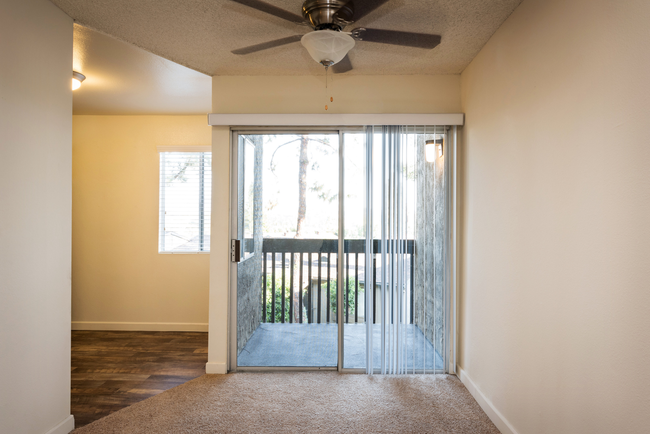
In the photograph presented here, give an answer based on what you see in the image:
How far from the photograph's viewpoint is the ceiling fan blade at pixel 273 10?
194 centimetres

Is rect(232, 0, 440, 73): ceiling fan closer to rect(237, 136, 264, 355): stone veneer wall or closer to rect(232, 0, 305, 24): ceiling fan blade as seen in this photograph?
rect(232, 0, 305, 24): ceiling fan blade

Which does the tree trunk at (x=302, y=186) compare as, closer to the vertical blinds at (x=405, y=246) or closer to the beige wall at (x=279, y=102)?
the beige wall at (x=279, y=102)

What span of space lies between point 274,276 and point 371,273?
0.81 meters

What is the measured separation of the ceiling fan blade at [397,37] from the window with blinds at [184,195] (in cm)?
253

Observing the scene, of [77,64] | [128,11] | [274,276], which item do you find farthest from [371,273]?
[77,64]

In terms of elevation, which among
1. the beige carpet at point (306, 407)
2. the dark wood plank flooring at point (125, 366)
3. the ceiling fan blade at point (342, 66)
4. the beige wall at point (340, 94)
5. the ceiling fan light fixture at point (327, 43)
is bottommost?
the dark wood plank flooring at point (125, 366)

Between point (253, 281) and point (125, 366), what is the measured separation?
133 cm

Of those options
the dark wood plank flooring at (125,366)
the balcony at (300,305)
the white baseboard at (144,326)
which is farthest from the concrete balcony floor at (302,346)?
the white baseboard at (144,326)

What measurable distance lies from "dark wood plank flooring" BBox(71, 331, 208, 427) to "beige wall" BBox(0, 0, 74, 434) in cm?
43

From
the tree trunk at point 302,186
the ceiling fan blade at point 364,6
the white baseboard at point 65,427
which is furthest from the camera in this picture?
the tree trunk at point 302,186

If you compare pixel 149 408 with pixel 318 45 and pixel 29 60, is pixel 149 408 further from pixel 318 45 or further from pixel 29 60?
pixel 318 45

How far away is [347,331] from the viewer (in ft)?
10.2

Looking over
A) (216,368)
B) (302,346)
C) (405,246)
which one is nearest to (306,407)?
(302,346)

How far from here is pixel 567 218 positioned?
1594 millimetres
